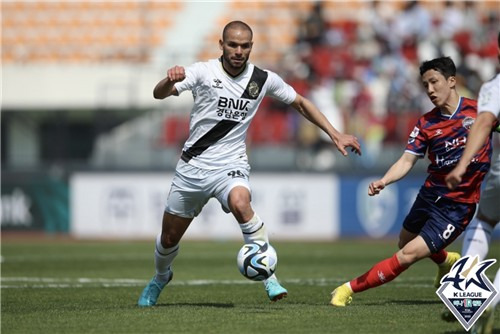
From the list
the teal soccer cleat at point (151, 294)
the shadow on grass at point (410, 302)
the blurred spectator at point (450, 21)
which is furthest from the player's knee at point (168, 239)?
the blurred spectator at point (450, 21)

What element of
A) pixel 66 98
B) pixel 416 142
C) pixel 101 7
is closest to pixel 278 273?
pixel 416 142

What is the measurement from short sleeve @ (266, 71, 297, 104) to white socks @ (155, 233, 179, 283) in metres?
1.72

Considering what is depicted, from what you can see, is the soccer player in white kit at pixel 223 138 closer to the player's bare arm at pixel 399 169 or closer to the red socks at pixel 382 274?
the player's bare arm at pixel 399 169

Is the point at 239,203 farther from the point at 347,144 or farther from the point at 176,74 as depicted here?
the point at 176,74

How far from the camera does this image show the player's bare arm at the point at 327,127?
858cm

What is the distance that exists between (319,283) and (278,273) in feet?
5.73

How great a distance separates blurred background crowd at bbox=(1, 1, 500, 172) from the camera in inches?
844

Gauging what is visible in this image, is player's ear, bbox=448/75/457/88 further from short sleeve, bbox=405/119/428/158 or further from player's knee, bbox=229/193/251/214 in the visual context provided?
player's knee, bbox=229/193/251/214

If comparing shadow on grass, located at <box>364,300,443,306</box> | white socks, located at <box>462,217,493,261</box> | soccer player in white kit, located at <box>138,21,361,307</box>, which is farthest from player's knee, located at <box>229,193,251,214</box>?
white socks, located at <box>462,217,493,261</box>

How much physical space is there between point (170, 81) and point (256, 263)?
67.4 inches

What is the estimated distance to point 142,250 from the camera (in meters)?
17.7

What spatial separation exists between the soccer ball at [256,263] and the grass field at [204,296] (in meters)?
0.34

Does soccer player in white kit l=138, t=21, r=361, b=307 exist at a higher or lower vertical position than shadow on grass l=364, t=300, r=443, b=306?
higher

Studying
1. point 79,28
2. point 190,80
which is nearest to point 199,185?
point 190,80
